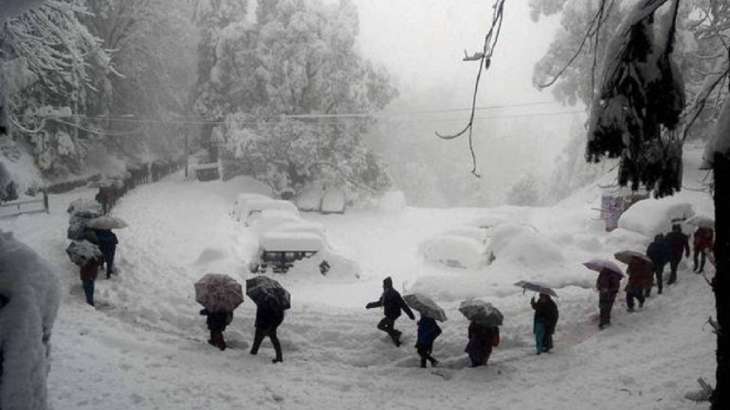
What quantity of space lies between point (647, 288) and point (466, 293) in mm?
3920

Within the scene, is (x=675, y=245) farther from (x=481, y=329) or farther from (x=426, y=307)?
Result: (x=426, y=307)

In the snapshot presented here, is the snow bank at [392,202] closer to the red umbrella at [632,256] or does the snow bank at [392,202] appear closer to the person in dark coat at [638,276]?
the red umbrella at [632,256]

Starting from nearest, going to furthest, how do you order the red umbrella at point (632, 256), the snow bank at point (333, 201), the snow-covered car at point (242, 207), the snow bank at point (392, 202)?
the red umbrella at point (632, 256)
the snow-covered car at point (242, 207)
the snow bank at point (333, 201)
the snow bank at point (392, 202)

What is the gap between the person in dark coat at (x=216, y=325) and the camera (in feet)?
29.1

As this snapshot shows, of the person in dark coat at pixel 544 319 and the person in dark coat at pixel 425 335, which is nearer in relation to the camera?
the person in dark coat at pixel 425 335

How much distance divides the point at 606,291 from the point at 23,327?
994 centimetres

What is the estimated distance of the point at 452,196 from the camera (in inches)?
3445

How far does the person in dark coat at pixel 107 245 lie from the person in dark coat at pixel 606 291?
35.6 feet

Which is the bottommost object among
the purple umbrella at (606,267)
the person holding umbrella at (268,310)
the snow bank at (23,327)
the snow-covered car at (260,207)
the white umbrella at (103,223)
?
the snow-covered car at (260,207)

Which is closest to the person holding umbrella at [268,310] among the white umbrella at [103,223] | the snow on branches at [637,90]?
the white umbrella at [103,223]

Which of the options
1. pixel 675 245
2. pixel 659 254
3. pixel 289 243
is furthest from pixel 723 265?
pixel 289 243

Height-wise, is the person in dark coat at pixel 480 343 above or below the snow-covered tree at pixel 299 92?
below

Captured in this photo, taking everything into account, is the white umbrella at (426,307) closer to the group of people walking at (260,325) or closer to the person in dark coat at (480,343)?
the person in dark coat at (480,343)

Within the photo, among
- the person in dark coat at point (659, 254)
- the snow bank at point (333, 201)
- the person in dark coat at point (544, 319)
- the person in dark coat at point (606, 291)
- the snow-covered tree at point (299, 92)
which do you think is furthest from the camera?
the snow-covered tree at point (299, 92)
